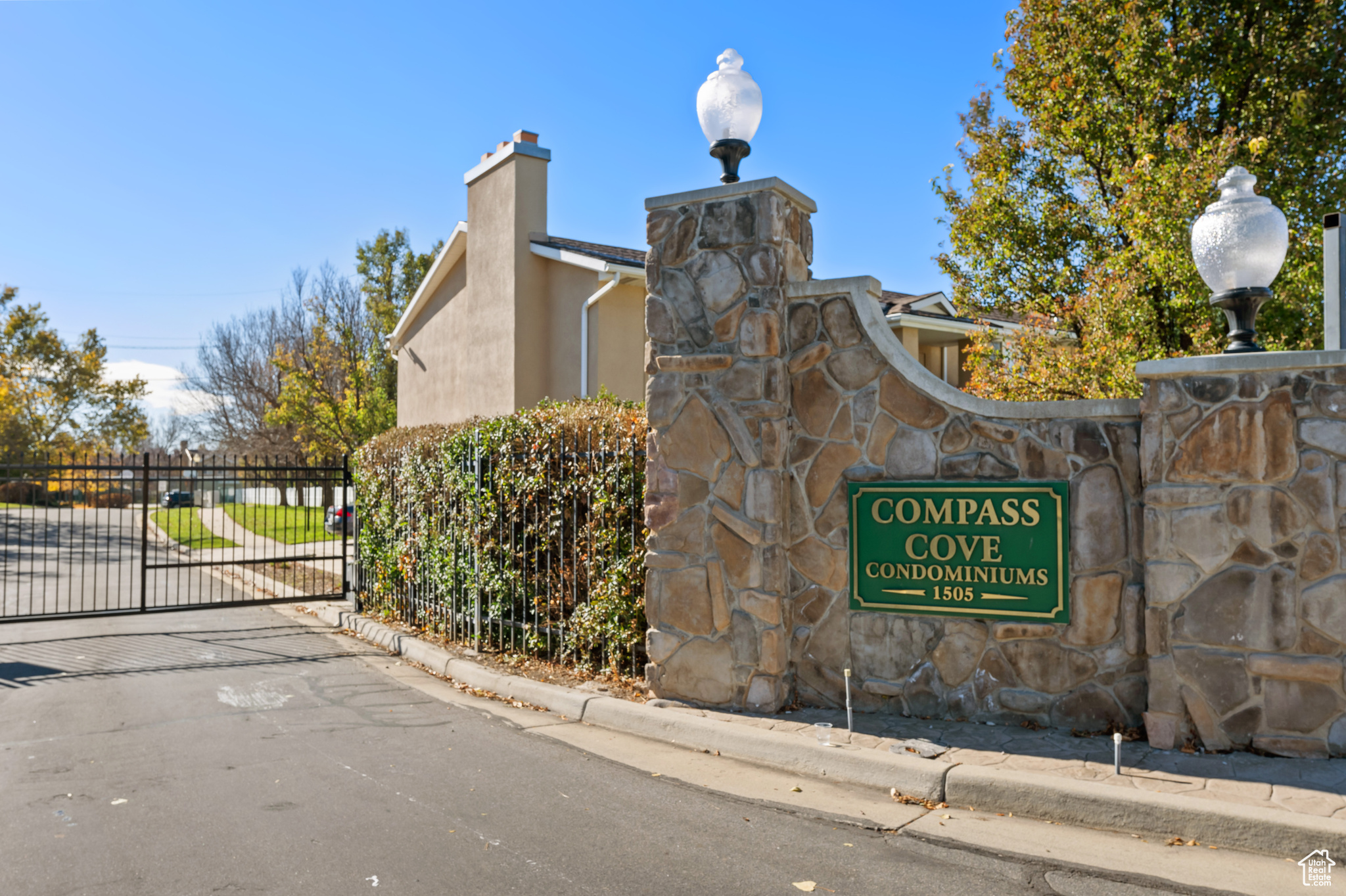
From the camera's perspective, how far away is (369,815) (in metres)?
4.44

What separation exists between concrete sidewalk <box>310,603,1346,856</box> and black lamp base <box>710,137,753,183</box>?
12.4 ft

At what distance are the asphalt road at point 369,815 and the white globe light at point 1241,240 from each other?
137 inches

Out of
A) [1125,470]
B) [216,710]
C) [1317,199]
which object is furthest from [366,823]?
[1317,199]

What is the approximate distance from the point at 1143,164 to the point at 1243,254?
4.98 metres

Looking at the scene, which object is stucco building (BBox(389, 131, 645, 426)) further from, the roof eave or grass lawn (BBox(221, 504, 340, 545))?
grass lawn (BBox(221, 504, 340, 545))

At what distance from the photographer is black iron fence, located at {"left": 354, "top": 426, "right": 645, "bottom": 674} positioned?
6973 millimetres

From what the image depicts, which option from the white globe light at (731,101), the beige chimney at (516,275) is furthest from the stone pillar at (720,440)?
the beige chimney at (516,275)

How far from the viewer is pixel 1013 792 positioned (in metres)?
4.49

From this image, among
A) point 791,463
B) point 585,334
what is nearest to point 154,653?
point 791,463

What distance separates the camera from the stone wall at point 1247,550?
4.75 meters

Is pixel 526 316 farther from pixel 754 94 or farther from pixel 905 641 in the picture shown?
pixel 905 641

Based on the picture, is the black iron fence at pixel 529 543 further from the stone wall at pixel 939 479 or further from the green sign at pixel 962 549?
the green sign at pixel 962 549

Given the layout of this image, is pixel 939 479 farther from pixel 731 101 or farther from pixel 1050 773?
pixel 731 101

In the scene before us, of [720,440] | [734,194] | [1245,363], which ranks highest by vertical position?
[734,194]
